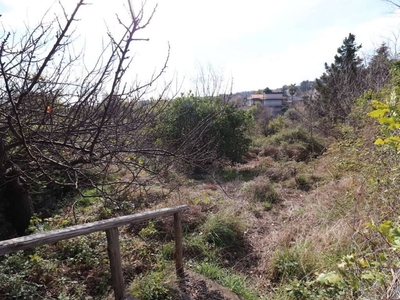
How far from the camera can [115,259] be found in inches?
90.2

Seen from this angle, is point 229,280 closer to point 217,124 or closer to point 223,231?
point 223,231

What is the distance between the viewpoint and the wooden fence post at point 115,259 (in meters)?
2.27

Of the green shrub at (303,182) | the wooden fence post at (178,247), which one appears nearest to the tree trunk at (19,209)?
the wooden fence post at (178,247)

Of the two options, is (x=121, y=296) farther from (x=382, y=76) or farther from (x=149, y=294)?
(x=382, y=76)

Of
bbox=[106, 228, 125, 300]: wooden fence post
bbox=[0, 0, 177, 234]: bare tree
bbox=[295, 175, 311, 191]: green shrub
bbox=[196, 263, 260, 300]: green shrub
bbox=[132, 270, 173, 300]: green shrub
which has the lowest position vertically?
bbox=[196, 263, 260, 300]: green shrub

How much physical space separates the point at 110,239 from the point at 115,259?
18cm

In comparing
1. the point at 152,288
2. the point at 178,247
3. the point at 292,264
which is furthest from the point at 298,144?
the point at 152,288

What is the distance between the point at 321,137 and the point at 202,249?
10.2m

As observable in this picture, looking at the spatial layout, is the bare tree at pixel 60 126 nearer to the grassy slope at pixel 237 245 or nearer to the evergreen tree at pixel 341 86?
the grassy slope at pixel 237 245

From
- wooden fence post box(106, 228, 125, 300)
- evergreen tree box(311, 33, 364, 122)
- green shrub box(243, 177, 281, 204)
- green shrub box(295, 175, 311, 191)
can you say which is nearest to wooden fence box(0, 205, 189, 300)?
wooden fence post box(106, 228, 125, 300)

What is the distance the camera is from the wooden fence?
61.3 inches

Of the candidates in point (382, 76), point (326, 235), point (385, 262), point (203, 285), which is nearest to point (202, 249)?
point (203, 285)

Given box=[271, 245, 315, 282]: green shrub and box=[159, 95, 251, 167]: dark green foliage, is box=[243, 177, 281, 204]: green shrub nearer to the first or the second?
box=[271, 245, 315, 282]: green shrub

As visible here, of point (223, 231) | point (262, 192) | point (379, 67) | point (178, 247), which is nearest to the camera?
point (178, 247)
